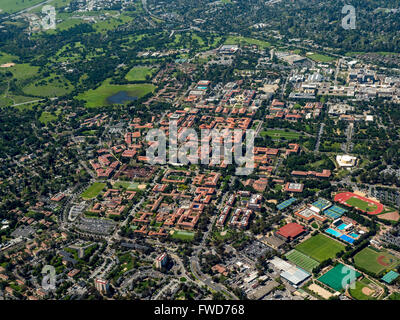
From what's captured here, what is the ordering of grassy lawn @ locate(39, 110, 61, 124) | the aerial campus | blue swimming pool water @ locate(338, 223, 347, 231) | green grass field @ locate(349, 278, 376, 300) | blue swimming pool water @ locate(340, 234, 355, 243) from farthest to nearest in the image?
grassy lawn @ locate(39, 110, 61, 124), blue swimming pool water @ locate(338, 223, 347, 231), blue swimming pool water @ locate(340, 234, 355, 243), the aerial campus, green grass field @ locate(349, 278, 376, 300)

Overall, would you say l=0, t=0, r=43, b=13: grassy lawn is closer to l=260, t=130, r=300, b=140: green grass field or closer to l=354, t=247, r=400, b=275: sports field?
l=260, t=130, r=300, b=140: green grass field

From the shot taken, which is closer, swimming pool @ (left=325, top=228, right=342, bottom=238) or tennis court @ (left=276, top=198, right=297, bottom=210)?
swimming pool @ (left=325, top=228, right=342, bottom=238)

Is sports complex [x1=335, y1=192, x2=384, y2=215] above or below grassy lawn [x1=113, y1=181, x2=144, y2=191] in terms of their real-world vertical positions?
above

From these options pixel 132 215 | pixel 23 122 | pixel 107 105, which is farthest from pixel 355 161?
pixel 23 122

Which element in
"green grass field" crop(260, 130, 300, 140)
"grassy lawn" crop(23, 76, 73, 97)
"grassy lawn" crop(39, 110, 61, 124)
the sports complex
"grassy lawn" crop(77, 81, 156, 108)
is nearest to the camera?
the sports complex

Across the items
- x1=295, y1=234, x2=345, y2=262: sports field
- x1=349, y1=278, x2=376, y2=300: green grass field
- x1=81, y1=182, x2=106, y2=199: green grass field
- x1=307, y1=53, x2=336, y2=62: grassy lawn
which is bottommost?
x1=81, y1=182, x2=106, y2=199: green grass field

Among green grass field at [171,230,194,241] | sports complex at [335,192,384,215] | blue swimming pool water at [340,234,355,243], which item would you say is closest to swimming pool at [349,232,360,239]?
blue swimming pool water at [340,234,355,243]

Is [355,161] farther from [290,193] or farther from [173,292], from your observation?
[173,292]
